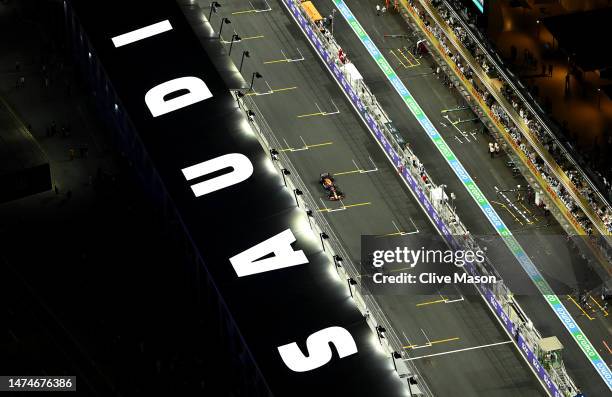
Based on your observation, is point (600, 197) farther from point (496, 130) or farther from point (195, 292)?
point (195, 292)

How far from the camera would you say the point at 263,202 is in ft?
482

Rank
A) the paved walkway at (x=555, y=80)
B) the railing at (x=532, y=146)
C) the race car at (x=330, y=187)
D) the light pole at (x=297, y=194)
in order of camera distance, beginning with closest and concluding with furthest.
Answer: the light pole at (x=297, y=194)
the railing at (x=532, y=146)
the race car at (x=330, y=187)
the paved walkway at (x=555, y=80)

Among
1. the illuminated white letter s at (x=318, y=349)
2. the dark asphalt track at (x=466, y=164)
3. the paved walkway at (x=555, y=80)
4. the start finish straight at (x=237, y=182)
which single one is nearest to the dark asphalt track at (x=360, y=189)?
the dark asphalt track at (x=466, y=164)

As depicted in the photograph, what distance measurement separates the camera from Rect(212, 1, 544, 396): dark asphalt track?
145 m

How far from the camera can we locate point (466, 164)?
16188 centimetres

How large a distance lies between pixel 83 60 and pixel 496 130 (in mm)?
32754

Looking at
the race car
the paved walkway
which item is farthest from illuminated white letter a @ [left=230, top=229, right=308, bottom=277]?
the paved walkway

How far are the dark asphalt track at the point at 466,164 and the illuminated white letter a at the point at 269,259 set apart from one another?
17.9 m

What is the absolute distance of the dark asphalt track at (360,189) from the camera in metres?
145

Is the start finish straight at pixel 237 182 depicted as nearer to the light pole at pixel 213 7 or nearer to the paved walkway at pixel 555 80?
the light pole at pixel 213 7

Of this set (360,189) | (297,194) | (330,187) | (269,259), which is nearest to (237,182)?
(297,194)

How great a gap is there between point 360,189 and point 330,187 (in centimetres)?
232

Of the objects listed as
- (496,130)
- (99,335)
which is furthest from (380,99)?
(99,335)

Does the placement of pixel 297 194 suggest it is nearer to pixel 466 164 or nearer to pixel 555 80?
pixel 466 164
